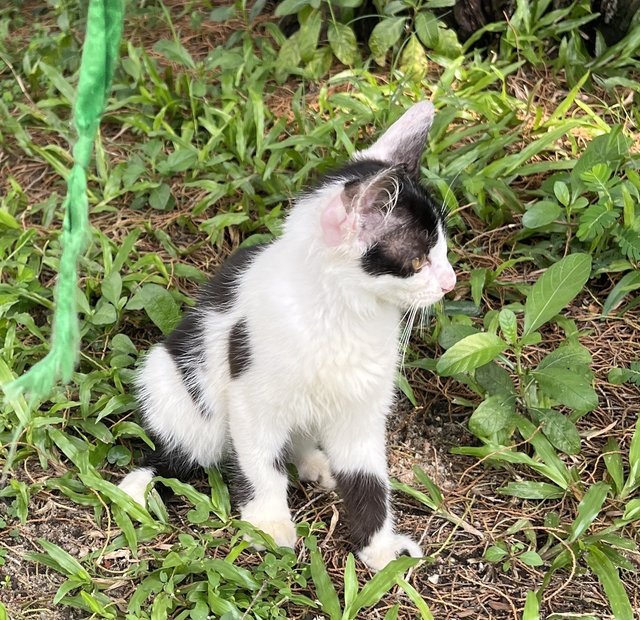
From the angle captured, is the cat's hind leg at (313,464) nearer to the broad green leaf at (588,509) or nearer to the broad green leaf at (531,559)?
the broad green leaf at (531,559)

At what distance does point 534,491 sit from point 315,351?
98cm

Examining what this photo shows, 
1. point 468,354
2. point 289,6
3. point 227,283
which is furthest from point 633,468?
point 289,6

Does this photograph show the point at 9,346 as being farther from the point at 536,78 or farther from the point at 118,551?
the point at 536,78

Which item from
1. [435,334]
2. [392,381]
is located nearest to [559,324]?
[435,334]

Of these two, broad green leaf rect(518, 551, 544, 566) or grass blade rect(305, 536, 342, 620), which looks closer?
grass blade rect(305, 536, 342, 620)

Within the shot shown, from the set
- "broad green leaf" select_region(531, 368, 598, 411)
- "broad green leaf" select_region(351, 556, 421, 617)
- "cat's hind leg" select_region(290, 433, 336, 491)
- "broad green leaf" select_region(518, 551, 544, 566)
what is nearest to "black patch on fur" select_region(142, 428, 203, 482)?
"cat's hind leg" select_region(290, 433, 336, 491)

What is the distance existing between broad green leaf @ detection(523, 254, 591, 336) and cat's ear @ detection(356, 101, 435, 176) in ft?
2.46

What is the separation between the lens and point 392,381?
2.87 m

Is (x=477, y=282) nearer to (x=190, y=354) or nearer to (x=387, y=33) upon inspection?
(x=190, y=354)

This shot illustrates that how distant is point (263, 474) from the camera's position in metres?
2.87

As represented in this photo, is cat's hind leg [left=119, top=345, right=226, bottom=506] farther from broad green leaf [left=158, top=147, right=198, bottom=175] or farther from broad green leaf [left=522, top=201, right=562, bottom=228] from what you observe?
broad green leaf [left=522, top=201, right=562, bottom=228]

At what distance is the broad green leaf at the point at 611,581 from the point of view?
8.47ft

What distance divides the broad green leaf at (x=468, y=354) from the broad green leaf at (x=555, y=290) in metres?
0.20

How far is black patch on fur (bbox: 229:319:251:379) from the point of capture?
2.78m
